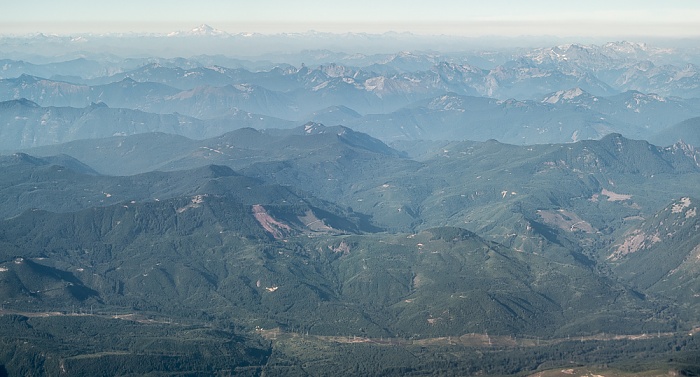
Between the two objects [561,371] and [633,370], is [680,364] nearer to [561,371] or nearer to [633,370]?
[633,370]

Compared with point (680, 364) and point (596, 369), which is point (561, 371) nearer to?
point (596, 369)

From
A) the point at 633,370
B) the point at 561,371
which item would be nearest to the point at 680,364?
the point at 633,370

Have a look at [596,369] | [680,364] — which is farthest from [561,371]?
[680,364]
